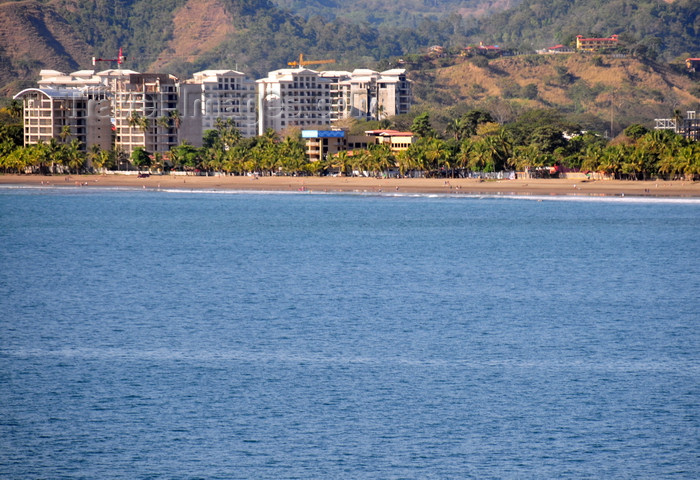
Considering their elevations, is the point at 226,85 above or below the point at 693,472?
above

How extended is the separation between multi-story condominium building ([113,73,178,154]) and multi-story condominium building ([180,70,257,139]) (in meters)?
29.5

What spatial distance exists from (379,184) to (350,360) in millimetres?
88849

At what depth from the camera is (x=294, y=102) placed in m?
195

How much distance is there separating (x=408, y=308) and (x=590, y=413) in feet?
55.9

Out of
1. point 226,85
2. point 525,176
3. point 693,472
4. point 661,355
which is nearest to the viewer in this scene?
point 693,472

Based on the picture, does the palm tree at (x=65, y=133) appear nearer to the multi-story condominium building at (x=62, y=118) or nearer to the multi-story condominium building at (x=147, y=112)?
the multi-story condominium building at (x=62, y=118)

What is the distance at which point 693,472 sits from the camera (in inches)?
957

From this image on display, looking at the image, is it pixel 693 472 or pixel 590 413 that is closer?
pixel 693 472

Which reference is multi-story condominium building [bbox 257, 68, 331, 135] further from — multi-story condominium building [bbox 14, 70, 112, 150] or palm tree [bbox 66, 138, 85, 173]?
palm tree [bbox 66, 138, 85, 173]

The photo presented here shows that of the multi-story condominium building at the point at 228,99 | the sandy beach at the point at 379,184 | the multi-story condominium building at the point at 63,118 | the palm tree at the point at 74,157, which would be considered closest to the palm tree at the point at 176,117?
the multi-story condominium building at the point at 63,118

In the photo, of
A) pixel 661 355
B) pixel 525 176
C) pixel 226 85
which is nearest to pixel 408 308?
pixel 661 355

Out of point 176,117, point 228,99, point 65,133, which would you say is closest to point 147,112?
point 176,117

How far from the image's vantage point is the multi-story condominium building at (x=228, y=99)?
191m

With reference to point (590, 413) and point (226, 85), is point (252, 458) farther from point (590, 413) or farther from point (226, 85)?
point (226, 85)
